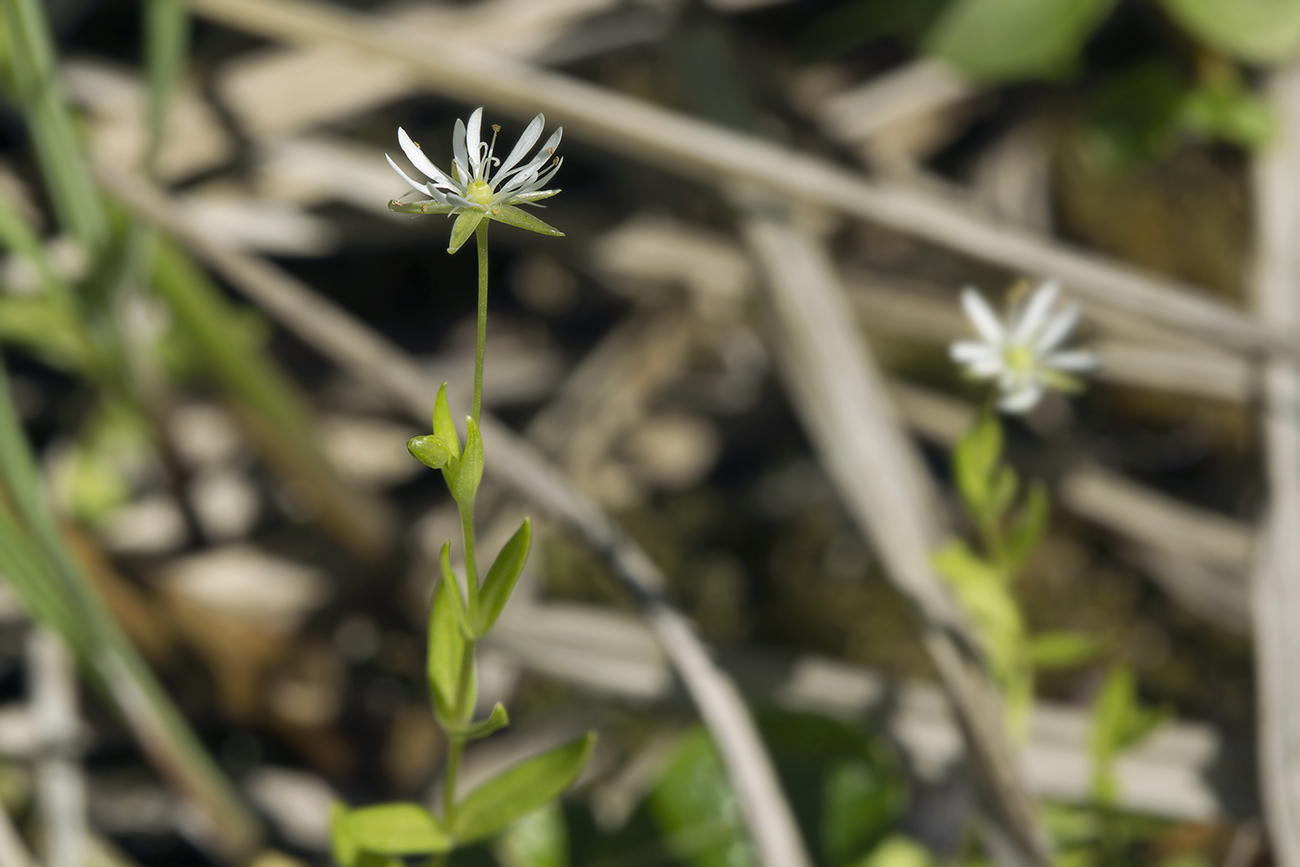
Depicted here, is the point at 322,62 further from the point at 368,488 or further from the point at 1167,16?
the point at 1167,16

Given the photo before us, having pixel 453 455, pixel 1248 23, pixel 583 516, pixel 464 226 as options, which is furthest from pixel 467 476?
pixel 1248 23

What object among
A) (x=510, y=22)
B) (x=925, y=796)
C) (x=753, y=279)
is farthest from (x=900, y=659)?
(x=510, y=22)

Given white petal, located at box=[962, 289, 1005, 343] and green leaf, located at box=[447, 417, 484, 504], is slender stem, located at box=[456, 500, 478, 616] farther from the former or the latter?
white petal, located at box=[962, 289, 1005, 343]

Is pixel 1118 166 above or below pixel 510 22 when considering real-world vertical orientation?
below

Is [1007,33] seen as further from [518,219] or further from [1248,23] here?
[518,219]

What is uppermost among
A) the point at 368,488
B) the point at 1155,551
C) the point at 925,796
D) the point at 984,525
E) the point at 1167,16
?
the point at 1167,16

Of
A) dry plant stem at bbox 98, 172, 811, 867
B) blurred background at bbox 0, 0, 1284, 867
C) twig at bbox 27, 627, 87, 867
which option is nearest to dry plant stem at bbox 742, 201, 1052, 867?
blurred background at bbox 0, 0, 1284, 867

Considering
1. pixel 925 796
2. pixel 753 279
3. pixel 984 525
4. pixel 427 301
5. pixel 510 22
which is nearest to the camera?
pixel 984 525
